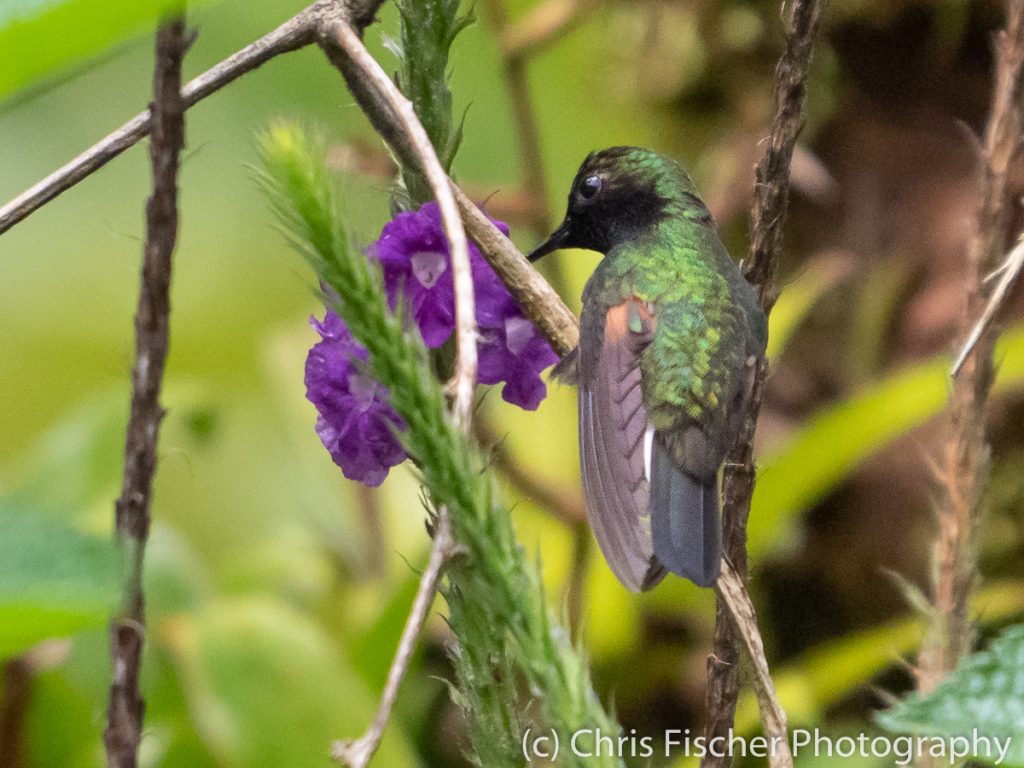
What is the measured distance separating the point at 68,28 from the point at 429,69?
318 millimetres

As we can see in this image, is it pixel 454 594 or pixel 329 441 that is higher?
pixel 329 441

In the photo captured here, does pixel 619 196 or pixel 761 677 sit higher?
pixel 619 196

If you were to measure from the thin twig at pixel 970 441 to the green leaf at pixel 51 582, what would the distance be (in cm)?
73

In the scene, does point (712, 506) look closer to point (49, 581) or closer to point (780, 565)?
point (49, 581)

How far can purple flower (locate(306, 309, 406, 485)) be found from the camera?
816mm

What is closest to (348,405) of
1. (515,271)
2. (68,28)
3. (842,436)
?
(515,271)

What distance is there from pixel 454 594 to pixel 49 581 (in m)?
0.25

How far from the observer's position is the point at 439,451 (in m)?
0.59

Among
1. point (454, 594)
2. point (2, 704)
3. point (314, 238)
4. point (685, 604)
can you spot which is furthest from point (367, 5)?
point (685, 604)

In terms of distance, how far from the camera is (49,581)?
0.59 metres

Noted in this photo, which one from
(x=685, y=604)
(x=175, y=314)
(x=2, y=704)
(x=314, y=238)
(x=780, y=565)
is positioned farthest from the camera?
(x=175, y=314)

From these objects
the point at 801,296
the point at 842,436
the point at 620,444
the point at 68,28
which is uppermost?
the point at 68,28

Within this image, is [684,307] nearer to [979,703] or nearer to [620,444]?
[620,444]

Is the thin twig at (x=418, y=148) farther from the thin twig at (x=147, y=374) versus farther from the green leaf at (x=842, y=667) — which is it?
Result: the green leaf at (x=842, y=667)
